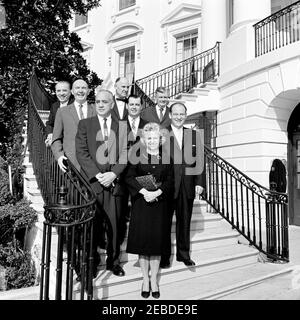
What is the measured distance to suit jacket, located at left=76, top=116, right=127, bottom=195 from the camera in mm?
3898

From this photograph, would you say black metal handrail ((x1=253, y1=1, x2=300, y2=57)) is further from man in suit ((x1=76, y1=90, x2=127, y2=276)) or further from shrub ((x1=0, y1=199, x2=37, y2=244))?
shrub ((x1=0, y1=199, x2=37, y2=244))

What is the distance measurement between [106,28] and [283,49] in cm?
1212

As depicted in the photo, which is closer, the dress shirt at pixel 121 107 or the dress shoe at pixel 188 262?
the dress shoe at pixel 188 262

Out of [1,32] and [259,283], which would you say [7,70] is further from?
[259,283]

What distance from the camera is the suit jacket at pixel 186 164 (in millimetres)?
4542

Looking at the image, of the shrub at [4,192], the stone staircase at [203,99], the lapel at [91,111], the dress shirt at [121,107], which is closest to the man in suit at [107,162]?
the lapel at [91,111]

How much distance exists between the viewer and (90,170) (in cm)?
386

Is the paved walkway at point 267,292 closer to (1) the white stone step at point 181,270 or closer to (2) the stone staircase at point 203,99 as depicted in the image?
(1) the white stone step at point 181,270

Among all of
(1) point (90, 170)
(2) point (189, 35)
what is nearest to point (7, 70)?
(1) point (90, 170)

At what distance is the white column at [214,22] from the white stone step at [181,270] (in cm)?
914

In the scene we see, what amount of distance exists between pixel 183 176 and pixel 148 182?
0.98 metres

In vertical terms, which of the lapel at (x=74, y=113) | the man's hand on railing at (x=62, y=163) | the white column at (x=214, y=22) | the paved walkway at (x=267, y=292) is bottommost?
the paved walkway at (x=267, y=292)

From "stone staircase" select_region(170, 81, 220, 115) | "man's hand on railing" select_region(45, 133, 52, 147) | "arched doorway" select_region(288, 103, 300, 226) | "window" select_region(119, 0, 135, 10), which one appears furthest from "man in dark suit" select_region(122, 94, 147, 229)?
"window" select_region(119, 0, 135, 10)

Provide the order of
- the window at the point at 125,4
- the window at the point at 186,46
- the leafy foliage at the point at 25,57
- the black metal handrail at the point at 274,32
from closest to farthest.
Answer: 1. the leafy foliage at the point at 25,57
2. the black metal handrail at the point at 274,32
3. the window at the point at 186,46
4. the window at the point at 125,4
